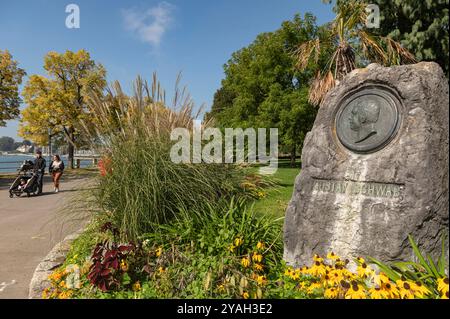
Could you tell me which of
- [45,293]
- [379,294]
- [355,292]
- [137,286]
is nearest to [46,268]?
[45,293]

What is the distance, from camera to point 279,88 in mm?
17500

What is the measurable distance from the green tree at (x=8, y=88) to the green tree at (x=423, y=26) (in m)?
17.4

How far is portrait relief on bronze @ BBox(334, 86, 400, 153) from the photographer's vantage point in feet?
9.76

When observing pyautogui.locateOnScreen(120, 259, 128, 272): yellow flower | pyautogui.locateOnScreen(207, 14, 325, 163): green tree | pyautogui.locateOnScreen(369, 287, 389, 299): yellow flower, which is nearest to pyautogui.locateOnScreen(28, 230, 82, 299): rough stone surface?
pyautogui.locateOnScreen(120, 259, 128, 272): yellow flower

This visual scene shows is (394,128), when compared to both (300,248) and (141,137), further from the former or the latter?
(141,137)

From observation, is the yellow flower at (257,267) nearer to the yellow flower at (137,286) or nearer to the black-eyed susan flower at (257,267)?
the black-eyed susan flower at (257,267)

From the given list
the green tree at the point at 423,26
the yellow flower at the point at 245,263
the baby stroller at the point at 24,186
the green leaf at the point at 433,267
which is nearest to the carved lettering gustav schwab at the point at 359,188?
the green leaf at the point at 433,267

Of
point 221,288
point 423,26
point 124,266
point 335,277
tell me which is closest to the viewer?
point 335,277

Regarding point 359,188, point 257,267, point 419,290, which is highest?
point 359,188

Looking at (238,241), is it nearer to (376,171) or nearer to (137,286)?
(137,286)

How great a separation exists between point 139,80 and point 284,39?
617 inches

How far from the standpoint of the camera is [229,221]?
3.52 meters

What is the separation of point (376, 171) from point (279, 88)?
15.2 metres
